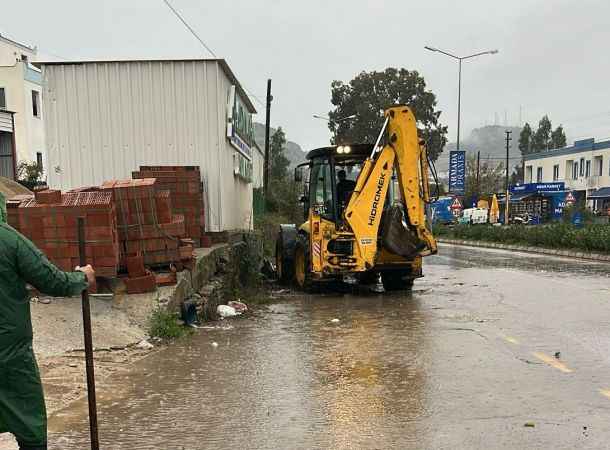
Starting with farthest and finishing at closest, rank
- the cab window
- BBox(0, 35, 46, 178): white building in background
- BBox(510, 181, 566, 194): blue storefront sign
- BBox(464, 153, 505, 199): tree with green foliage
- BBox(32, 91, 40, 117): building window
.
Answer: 1. BBox(464, 153, 505, 199): tree with green foliage
2. BBox(510, 181, 566, 194): blue storefront sign
3. BBox(32, 91, 40, 117): building window
4. BBox(0, 35, 46, 178): white building in background
5. the cab window

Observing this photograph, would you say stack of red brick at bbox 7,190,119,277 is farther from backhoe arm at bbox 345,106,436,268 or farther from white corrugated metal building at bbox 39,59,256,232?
backhoe arm at bbox 345,106,436,268

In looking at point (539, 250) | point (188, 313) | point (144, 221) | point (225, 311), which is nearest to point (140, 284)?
point (188, 313)

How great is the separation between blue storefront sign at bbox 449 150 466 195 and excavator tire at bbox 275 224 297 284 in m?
19.1

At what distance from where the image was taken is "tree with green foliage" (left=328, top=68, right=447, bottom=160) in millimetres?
56125

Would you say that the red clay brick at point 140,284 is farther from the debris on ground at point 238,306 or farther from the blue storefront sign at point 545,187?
the blue storefront sign at point 545,187

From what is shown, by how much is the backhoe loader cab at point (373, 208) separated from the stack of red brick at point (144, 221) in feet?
11.6

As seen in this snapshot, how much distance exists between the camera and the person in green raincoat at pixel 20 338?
3080 millimetres

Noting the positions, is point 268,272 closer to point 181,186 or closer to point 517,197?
point 181,186

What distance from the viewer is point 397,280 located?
12.1 m

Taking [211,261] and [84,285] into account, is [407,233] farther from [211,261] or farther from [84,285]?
[84,285]

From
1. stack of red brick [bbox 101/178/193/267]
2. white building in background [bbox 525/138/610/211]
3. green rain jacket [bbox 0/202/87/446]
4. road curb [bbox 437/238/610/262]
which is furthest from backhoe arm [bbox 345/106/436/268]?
white building in background [bbox 525/138/610/211]

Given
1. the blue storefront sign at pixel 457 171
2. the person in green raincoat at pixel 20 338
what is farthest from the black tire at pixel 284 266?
the blue storefront sign at pixel 457 171

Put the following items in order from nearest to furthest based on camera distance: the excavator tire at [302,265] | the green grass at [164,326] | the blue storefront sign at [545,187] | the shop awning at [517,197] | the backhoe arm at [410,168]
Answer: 1. the green grass at [164,326]
2. the backhoe arm at [410,168]
3. the excavator tire at [302,265]
4. the blue storefront sign at [545,187]
5. the shop awning at [517,197]

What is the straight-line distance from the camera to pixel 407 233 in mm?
11008
